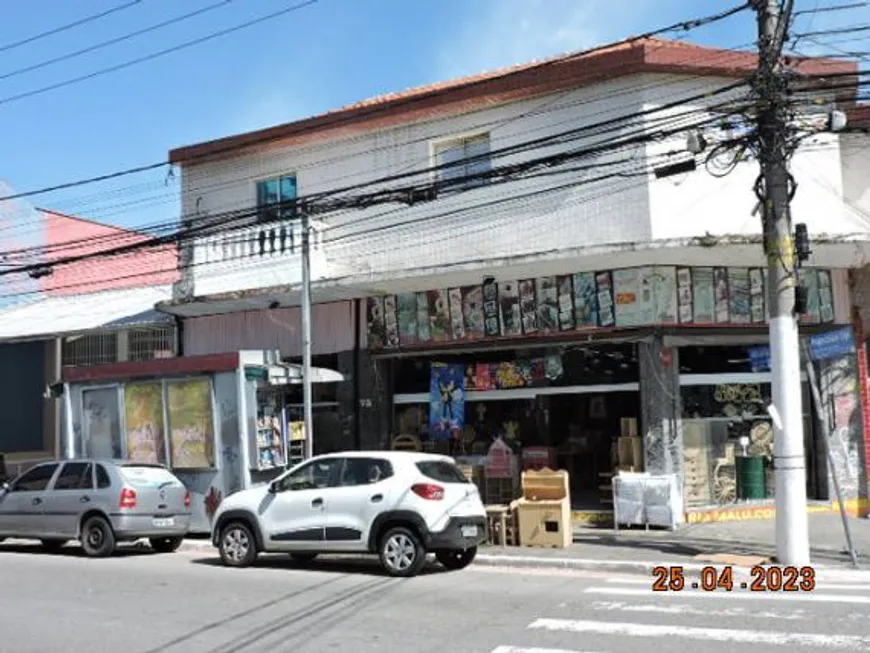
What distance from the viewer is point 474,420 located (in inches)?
717

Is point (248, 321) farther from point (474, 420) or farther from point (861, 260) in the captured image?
point (861, 260)

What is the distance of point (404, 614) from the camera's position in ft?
29.2

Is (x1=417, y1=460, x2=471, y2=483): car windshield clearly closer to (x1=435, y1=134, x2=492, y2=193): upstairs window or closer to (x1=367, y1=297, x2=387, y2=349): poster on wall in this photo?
(x1=367, y1=297, x2=387, y2=349): poster on wall

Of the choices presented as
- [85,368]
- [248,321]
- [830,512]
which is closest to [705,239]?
[830,512]

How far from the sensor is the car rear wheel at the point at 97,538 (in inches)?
548

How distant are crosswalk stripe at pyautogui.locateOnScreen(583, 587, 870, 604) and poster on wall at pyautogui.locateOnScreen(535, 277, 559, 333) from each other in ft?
23.1

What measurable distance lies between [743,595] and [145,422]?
1165cm

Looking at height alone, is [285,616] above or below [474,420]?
below

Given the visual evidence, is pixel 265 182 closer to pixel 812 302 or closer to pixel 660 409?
pixel 660 409

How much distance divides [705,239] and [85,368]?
11710 millimetres

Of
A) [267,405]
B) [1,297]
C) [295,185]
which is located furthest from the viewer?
[1,297]

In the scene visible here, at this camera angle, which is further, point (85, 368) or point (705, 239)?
point (85, 368)

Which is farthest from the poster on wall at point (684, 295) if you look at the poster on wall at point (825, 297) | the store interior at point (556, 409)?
the poster on wall at point (825, 297)

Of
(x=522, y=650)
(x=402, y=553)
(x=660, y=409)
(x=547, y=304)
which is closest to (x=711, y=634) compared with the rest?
(x=522, y=650)
